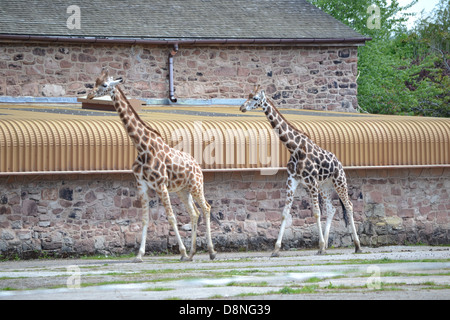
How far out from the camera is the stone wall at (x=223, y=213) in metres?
15.0

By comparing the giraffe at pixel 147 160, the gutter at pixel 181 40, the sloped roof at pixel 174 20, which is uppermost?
the sloped roof at pixel 174 20

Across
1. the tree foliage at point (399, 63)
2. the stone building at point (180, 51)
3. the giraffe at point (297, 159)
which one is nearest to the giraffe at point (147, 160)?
the giraffe at point (297, 159)

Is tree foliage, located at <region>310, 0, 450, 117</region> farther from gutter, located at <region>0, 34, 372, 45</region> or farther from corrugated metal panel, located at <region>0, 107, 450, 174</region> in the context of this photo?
corrugated metal panel, located at <region>0, 107, 450, 174</region>

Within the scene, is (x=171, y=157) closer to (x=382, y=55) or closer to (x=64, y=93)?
(x=64, y=93)

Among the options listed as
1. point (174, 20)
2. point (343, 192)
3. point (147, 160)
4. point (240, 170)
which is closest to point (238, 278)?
point (147, 160)

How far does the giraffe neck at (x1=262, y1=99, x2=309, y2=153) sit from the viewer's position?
47.5ft

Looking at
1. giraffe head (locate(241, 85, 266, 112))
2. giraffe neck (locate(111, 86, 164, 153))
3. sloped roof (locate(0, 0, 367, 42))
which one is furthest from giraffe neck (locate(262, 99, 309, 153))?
sloped roof (locate(0, 0, 367, 42))

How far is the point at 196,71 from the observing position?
21.9 metres

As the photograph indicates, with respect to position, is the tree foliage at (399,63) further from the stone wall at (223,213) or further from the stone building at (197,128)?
the stone wall at (223,213)

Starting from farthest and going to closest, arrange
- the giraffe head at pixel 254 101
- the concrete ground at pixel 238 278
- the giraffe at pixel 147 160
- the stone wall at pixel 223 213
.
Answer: the stone wall at pixel 223 213, the giraffe head at pixel 254 101, the giraffe at pixel 147 160, the concrete ground at pixel 238 278

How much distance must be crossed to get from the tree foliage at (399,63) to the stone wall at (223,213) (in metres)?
14.6

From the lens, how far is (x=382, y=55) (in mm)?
38031

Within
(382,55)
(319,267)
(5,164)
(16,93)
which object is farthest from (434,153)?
(382,55)

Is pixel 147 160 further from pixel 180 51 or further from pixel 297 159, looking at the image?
pixel 180 51
